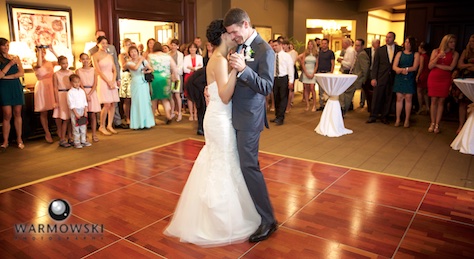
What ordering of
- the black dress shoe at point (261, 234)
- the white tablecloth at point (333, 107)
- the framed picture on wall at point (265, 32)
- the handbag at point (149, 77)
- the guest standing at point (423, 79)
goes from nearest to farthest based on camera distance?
the black dress shoe at point (261, 234) < the white tablecloth at point (333, 107) < the handbag at point (149, 77) < the guest standing at point (423, 79) < the framed picture on wall at point (265, 32)

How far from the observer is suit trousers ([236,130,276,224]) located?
2627 mm

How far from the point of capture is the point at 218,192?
2670mm

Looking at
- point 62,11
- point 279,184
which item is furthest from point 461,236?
point 62,11

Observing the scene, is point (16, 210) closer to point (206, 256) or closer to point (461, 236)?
point (206, 256)

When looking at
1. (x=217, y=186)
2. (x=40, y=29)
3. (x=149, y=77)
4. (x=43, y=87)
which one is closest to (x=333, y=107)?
(x=149, y=77)

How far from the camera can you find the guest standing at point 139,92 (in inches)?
261

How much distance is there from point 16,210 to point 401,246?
10.6 feet

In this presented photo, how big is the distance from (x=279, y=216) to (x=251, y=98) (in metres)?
1.19

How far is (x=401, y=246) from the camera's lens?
2.72 metres

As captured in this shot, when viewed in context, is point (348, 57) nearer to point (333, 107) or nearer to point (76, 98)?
point (333, 107)

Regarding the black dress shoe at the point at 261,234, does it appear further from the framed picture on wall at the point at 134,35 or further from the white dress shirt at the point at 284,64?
the framed picture on wall at the point at 134,35

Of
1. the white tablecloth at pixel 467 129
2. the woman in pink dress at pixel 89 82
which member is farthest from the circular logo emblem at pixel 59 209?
the white tablecloth at pixel 467 129

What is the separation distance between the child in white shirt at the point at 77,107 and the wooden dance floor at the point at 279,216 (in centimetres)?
128

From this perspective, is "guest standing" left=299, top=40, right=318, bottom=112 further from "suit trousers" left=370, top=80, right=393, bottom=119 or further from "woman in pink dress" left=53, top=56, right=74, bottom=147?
"woman in pink dress" left=53, top=56, right=74, bottom=147
